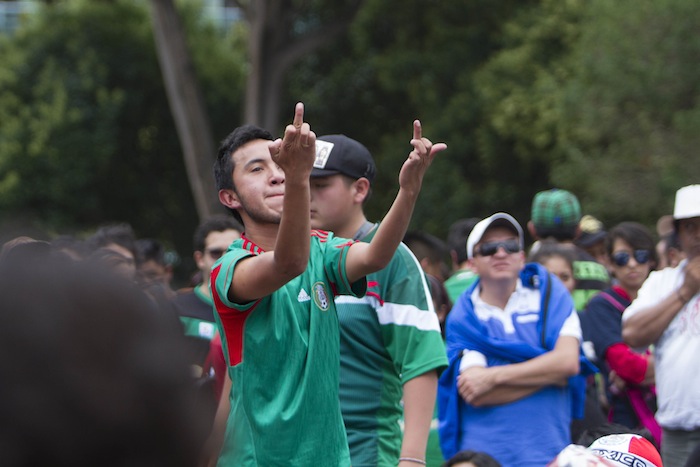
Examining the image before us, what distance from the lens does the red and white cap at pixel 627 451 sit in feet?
11.5

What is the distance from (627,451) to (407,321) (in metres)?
0.83

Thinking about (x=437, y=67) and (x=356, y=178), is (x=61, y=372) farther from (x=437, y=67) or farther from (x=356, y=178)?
(x=437, y=67)

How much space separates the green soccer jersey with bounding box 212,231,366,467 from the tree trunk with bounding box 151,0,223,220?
16891 mm

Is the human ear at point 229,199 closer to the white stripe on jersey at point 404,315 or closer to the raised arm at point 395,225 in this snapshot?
the raised arm at point 395,225

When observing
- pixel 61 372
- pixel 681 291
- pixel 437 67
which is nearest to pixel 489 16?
pixel 437 67

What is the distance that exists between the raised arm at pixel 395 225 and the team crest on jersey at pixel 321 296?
9cm

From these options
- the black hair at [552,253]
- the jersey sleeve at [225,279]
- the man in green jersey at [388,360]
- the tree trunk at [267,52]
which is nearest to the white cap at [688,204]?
the black hair at [552,253]

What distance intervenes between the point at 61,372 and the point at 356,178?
9.80 feet

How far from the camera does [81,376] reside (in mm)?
1105

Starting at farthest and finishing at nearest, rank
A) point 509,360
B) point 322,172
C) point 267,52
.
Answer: point 267,52, point 509,360, point 322,172

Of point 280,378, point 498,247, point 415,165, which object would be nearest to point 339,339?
point 280,378

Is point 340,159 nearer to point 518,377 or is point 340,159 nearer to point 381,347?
point 381,347

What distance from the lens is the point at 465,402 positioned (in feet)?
16.1

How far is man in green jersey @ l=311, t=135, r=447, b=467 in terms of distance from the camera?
3709 millimetres
